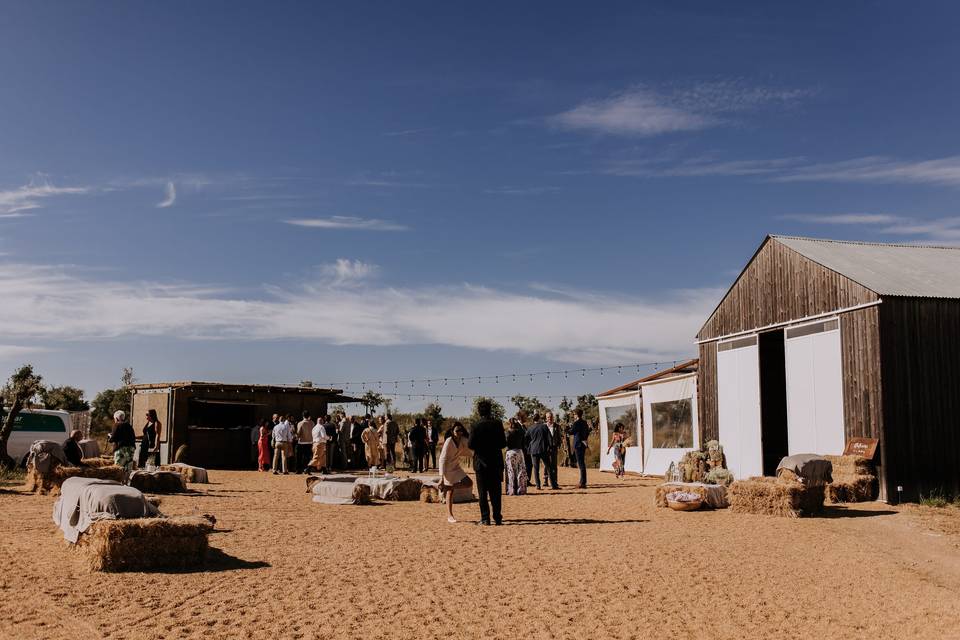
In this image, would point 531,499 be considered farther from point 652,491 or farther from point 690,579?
point 690,579

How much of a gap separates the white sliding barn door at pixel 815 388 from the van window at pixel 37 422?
17.8 metres

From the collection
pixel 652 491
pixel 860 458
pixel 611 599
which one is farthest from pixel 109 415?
pixel 611 599

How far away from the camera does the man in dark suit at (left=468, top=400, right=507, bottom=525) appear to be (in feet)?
39.1

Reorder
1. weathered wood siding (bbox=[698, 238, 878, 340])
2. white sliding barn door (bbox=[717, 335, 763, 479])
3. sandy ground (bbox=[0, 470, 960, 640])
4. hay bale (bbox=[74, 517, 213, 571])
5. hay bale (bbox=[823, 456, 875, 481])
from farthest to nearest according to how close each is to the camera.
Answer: white sliding barn door (bbox=[717, 335, 763, 479]) < weathered wood siding (bbox=[698, 238, 878, 340]) < hay bale (bbox=[823, 456, 875, 481]) < hay bale (bbox=[74, 517, 213, 571]) < sandy ground (bbox=[0, 470, 960, 640])

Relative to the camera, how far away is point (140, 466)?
2030cm

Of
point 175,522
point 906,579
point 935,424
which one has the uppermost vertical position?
point 935,424

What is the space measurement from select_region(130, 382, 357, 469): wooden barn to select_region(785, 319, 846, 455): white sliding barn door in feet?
51.5

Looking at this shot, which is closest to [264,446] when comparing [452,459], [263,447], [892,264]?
[263,447]

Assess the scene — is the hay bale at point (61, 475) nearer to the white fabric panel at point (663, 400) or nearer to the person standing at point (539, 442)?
the person standing at point (539, 442)

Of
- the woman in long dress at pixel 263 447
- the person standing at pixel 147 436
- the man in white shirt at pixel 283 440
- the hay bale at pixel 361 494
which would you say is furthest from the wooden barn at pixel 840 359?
the person standing at pixel 147 436

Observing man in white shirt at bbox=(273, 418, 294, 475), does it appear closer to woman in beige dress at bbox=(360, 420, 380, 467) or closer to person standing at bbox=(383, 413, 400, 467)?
woman in beige dress at bbox=(360, 420, 380, 467)

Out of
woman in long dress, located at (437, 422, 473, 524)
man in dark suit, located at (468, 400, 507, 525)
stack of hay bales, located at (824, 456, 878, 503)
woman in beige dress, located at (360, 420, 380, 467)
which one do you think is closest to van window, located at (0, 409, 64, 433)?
woman in beige dress, located at (360, 420, 380, 467)

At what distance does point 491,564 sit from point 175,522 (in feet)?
10.2

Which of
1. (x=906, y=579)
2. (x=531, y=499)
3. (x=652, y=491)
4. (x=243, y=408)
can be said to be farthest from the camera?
(x=243, y=408)
